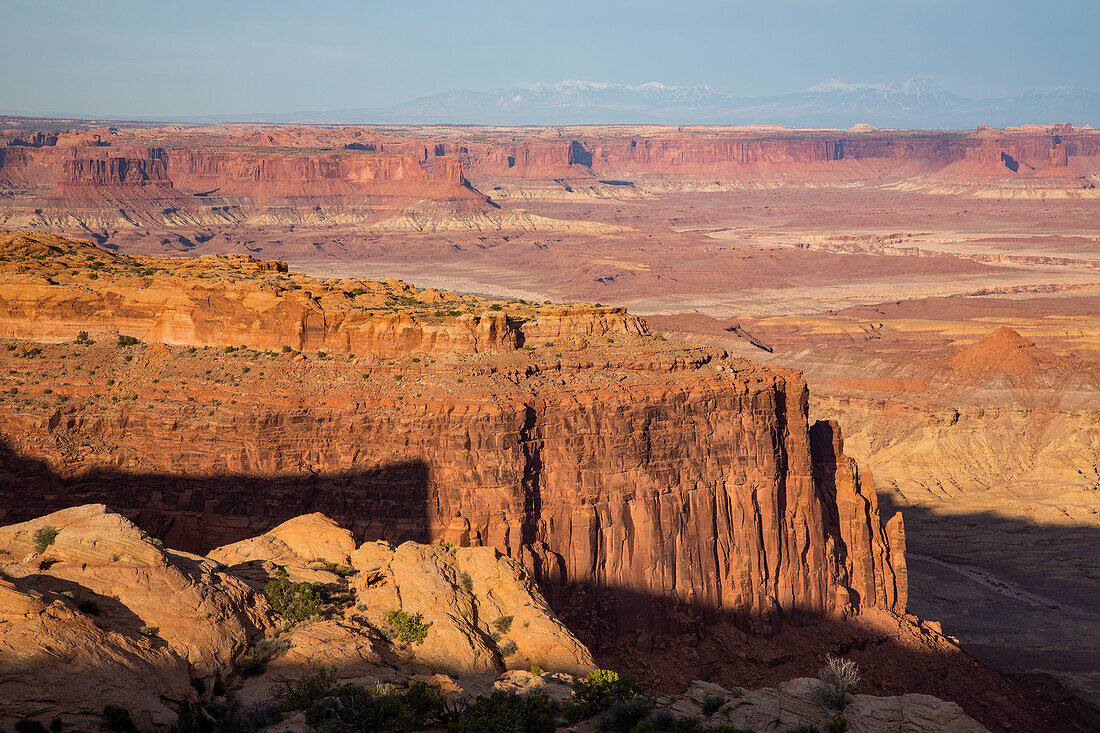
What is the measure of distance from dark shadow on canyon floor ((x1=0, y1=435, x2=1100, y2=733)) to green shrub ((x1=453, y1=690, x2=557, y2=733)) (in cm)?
1198

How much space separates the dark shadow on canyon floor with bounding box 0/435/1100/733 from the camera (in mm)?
35750

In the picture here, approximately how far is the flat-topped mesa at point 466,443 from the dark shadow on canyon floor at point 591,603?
93 millimetres

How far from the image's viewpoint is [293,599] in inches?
1030

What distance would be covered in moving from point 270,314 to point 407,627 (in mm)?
17847

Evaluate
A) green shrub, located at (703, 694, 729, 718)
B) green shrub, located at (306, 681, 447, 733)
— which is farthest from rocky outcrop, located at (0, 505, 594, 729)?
green shrub, located at (703, 694, 729, 718)

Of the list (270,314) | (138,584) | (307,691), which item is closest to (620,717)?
(307,691)

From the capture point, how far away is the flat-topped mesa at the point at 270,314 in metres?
38.9

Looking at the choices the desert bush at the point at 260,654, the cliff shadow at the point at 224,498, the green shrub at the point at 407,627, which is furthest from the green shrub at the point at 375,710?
the cliff shadow at the point at 224,498

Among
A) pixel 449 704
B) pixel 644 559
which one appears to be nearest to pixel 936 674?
pixel 644 559

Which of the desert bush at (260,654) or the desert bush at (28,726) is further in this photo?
the desert bush at (260,654)

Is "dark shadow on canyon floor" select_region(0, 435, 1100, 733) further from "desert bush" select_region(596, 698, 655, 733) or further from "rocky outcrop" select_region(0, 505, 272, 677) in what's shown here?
"desert bush" select_region(596, 698, 655, 733)

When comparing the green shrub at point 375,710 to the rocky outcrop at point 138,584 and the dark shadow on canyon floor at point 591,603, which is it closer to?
the rocky outcrop at point 138,584

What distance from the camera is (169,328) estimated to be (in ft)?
137

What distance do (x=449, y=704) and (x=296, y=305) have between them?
21.3 m
